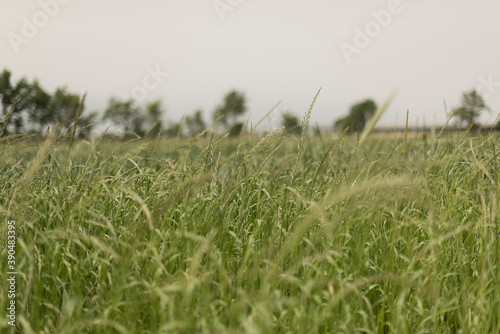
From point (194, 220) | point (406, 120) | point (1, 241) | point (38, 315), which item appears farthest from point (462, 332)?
point (1, 241)

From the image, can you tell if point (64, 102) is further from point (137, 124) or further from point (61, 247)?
point (61, 247)

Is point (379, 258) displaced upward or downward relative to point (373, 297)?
Answer: upward

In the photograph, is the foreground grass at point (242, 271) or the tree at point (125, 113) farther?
the tree at point (125, 113)

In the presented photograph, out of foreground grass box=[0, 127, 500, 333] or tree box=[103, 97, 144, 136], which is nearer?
foreground grass box=[0, 127, 500, 333]

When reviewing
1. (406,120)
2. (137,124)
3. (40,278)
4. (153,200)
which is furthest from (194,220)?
(137,124)

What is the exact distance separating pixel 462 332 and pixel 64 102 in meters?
40.6

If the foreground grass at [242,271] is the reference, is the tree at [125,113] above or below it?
above

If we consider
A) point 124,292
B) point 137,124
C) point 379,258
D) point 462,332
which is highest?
point 137,124

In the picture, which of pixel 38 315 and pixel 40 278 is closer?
pixel 38 315

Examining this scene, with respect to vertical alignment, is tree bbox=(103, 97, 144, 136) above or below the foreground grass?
above

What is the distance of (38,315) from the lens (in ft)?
6.33

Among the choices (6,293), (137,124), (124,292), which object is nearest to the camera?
(6,293)

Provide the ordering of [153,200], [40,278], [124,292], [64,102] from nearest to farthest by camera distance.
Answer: [124,292] < [40,278] < [153,200] < [64,102]

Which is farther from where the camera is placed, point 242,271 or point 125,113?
point 125,113
